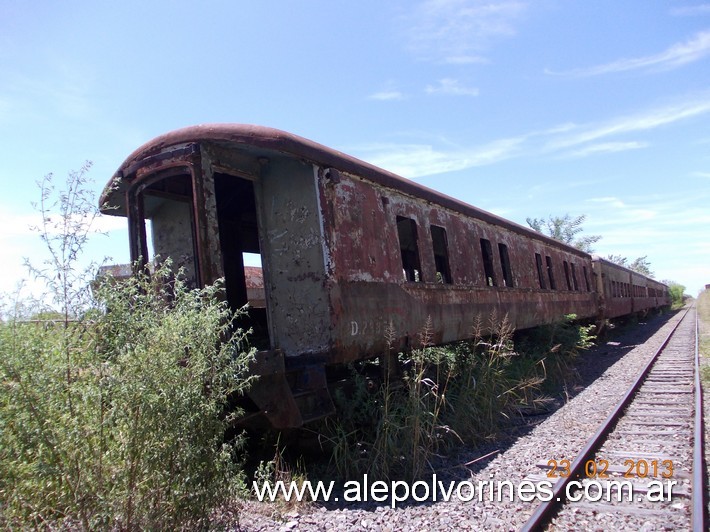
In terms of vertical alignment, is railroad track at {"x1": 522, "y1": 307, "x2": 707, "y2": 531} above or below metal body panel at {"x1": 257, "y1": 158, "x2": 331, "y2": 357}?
below

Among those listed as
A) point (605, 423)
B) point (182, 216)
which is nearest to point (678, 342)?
point (605, 423)

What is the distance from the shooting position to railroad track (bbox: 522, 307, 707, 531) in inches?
155

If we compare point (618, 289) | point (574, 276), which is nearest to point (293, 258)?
point (574, 276)

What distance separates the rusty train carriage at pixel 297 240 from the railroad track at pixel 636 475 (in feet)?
7.16

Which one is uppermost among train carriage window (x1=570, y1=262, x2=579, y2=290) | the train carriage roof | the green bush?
the train carriage roof

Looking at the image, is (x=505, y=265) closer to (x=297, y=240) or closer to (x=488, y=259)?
(x=488, y=259)

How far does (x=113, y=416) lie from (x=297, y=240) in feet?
8.78

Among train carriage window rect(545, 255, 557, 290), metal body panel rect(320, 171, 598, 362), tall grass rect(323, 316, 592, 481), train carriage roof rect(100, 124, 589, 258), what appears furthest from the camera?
train carriage window rect(545, 255, 557, 290)

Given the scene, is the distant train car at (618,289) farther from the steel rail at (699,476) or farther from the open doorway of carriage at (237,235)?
the open doorway of carriage at (237,235)

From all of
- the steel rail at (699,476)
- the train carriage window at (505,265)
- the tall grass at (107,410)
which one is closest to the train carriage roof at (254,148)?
the tall grass at (107,410)

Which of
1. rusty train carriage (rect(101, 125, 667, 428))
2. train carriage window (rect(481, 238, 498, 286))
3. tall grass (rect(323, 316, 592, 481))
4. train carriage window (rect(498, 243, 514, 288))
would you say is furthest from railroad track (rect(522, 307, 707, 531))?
train carriage window (rect(498, 243, 514, 288))

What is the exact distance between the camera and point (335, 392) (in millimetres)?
5695

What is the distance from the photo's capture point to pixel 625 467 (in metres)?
5.06

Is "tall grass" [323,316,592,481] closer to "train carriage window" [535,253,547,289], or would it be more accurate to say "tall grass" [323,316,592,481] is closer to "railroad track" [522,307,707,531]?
"railroad track" [522,307,707,531]
